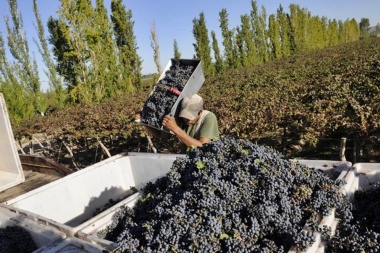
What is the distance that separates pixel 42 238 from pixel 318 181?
5.95ft

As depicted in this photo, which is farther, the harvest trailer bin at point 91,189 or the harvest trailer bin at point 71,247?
the harvest trailer bin at point 91,189

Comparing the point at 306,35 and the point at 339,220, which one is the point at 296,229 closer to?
the point at 339,220

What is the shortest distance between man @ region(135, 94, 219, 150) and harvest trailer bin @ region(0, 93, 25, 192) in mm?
2044

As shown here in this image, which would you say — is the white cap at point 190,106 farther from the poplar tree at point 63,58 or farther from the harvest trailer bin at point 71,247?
the poplar tree at point 63,58

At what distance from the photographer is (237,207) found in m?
1.63

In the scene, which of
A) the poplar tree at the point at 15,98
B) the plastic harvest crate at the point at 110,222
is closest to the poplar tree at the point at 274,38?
the poplar tree at the point at 15,98

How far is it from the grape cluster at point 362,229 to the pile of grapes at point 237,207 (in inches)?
2.7

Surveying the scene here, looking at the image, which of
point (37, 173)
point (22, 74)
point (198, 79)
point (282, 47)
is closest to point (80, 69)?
point (22, 74)

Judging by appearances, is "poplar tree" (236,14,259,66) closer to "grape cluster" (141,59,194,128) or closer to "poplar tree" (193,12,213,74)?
"poplar tree" (193,12,213,74)

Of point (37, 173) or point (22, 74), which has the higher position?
point (22, 74)

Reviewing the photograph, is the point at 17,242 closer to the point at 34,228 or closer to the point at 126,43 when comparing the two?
the point at 34,228

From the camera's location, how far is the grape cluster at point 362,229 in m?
1.40

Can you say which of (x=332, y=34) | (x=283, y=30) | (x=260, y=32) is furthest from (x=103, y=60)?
(x=332, y=34)

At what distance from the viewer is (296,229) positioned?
4.81 feet
